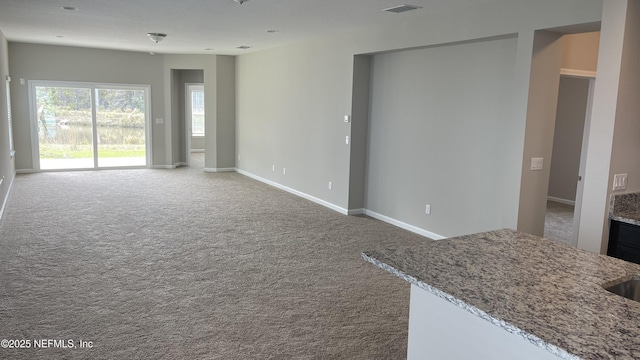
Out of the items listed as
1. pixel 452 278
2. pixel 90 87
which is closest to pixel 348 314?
pixel 452 278

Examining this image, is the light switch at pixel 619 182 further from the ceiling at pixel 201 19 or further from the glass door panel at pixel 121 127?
the glass door panel at pixel 121 127

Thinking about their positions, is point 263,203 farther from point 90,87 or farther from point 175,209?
point 90,87

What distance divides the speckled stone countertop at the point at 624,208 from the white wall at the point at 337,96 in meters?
1.04

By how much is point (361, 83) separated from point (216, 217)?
9.03 feet

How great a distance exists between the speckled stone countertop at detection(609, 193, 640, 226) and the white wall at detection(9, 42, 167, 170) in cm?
949

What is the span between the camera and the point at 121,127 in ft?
34.0

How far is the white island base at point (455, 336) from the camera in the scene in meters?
1.60

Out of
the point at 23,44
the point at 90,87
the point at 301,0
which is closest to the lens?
the point at 301,0

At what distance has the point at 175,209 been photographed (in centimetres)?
679

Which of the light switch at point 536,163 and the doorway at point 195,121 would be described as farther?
the doorway at point 195,121

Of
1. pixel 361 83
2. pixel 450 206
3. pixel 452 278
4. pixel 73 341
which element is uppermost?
pixel 361 83

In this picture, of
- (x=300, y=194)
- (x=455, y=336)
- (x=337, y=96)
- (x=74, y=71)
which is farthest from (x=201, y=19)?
(x=74, y=71)

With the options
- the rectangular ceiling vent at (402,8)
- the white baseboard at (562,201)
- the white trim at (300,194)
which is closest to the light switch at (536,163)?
the rectangular ceiling vent at (402,8)

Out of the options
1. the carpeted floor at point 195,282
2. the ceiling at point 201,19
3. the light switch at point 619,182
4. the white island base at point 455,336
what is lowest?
the carpeted floor at point 195,282
